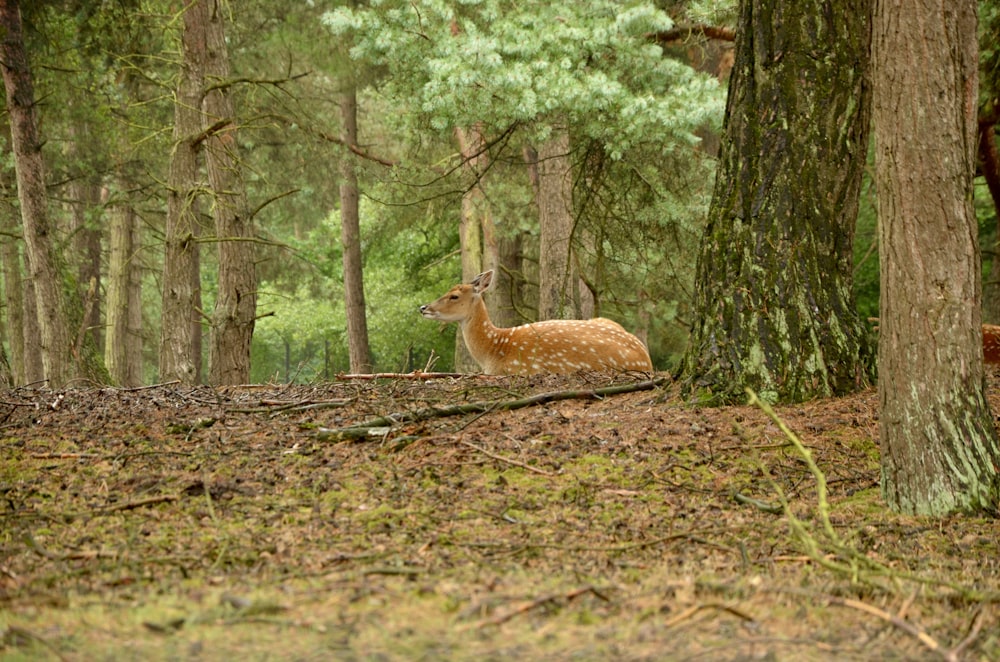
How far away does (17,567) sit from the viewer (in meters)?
3.90

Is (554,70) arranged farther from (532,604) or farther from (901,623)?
(901,623)

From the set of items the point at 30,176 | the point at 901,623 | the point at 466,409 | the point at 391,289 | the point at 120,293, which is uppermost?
the point at 30,176

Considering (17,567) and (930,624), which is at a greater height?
(17,567)

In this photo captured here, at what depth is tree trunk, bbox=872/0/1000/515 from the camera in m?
4.80

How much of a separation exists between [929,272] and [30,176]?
33.9ft

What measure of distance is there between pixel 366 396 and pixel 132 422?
1.79 metres

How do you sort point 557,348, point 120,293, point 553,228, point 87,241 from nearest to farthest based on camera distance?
point 557,348 < point 553,228 < point 120,293 < point 87,241

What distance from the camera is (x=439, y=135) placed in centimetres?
1413

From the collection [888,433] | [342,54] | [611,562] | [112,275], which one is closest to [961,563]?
[888,433]

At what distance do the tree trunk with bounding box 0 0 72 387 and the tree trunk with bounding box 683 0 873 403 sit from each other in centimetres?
802

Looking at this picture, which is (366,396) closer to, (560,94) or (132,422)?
(132,422)

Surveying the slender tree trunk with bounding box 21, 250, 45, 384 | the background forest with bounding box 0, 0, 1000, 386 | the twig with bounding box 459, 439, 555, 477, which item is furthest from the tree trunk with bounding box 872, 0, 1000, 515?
the slender tree trunk with bounding box 21, 250, 45, 384

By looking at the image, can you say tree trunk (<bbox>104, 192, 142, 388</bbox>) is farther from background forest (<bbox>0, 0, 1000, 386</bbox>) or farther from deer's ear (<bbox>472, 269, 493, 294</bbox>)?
deer's ear (<bbox>472, 269, 493, 294</bbox>)

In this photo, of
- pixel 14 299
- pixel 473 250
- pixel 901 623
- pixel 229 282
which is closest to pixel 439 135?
pixel 229 282
